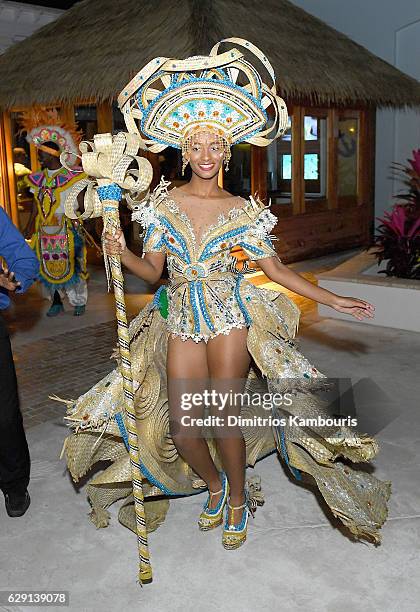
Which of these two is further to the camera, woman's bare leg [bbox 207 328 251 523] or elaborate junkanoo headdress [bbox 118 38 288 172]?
woman's bare leg [bbox 207 328 251 523]

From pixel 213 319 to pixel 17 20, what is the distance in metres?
10.9

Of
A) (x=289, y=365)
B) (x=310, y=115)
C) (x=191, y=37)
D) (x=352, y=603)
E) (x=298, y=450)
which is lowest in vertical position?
(x=352, y=603)

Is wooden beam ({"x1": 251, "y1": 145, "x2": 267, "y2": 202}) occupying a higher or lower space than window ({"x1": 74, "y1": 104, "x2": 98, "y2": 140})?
lower

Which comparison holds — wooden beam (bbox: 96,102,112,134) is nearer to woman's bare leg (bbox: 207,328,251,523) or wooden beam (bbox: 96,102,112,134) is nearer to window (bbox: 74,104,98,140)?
window (bbox: 74,104,98,140)

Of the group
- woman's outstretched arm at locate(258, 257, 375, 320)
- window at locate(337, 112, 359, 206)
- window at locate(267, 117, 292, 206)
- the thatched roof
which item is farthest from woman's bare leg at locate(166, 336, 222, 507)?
window at locate(337, 112, 359, 206)

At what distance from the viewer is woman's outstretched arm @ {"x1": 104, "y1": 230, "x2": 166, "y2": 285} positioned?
2.90 m

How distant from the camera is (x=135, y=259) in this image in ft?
10.3

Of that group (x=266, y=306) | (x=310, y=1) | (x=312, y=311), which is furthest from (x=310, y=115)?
(x=266, y=306)

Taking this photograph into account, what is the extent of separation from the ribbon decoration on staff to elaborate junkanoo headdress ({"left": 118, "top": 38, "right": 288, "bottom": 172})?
27 cm

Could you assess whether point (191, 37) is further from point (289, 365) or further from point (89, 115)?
point (289, 365)

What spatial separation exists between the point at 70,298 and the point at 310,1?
805 centimetres

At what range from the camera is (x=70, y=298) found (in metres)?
8.04

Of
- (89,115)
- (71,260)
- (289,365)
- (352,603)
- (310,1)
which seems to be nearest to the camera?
(352,603)

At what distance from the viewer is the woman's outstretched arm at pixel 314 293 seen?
3.31m
